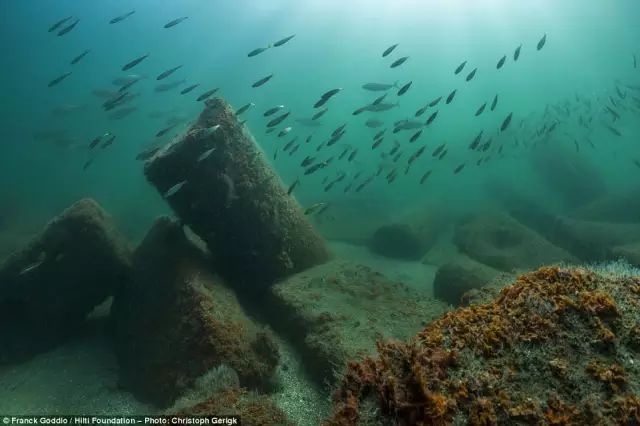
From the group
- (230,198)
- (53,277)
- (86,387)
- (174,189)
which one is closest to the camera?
(86,387)

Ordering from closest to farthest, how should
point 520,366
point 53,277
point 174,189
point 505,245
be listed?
point 520,366 → point 174,189 → point 53,277 → point 505,245

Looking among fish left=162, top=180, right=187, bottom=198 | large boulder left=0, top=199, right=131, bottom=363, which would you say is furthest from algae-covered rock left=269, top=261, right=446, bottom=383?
large boulder left=0, top=199, right=131, bottom=363

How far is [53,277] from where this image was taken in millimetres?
7488

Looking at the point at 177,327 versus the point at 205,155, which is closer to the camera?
the point at 177,327

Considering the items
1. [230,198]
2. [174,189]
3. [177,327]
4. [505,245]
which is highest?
[174,189]

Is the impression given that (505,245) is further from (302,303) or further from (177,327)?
(177,327)

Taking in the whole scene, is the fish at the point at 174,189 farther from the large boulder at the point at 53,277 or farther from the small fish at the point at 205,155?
the large boulder at the point at 53,277

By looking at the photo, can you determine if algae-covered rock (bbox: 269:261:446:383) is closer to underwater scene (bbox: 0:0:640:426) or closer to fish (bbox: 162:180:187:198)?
underwater scene (bbox: 0:0:640:426)

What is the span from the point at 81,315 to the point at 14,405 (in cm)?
197

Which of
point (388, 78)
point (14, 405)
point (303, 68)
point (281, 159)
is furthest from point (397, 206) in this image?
point (388, 78)

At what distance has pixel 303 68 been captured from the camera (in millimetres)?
89812

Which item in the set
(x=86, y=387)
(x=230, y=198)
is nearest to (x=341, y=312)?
(x=230, y=198)

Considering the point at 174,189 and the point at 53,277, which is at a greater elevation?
the point at 174,189

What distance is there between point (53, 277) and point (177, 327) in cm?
317
